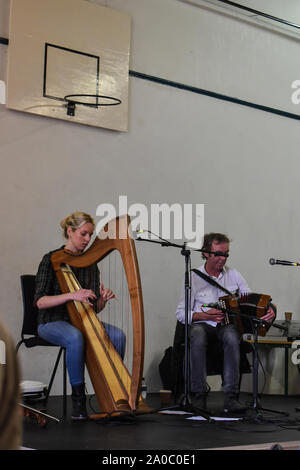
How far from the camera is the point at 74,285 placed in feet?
11.7

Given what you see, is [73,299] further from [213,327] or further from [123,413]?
[213,327]

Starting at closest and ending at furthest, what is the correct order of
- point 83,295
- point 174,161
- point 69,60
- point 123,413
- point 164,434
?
point 164,434 < point 123,413 < point 83,295 < point 69,60 < point 174,161

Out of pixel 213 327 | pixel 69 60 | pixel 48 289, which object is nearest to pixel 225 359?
pixel 213 327

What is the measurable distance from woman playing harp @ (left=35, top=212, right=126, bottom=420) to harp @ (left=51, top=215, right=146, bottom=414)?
6cm

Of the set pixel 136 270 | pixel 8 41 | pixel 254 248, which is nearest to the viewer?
pixel 136 270

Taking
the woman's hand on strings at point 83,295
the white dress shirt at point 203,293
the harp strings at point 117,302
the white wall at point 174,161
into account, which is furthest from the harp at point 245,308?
the white wall at point 174,161

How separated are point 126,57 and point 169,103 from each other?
0.59 metres

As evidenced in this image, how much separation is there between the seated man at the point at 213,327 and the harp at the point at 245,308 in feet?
0.15

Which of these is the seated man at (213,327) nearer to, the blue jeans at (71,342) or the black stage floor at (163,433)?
the black stage floor at (163,433)

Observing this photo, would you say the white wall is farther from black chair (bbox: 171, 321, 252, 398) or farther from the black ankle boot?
the black ankle boot

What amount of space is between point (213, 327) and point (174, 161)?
75.9 inches

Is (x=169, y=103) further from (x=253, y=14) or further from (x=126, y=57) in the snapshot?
(x=253, y=14)

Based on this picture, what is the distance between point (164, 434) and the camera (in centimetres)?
307

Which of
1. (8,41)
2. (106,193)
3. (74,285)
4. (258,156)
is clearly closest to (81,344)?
(74,285)
